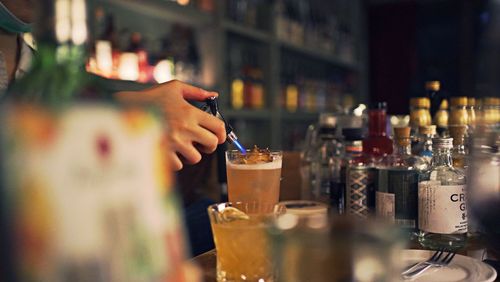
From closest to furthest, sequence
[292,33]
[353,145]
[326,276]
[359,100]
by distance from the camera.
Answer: [326,276] < [353,145] < [292,33] < [359,100]

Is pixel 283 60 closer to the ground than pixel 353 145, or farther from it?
farther from it

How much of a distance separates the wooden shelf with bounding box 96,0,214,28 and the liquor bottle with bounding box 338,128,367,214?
1366 millimetres

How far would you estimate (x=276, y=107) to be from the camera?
3320 millimetres

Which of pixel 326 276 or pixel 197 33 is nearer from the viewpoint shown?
pixel 326 276

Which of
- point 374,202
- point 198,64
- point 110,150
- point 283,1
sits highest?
point 283,1

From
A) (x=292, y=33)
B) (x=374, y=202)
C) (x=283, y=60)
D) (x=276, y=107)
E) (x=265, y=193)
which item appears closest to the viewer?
(x=265, y=193)

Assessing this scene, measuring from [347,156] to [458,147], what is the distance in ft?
0.91

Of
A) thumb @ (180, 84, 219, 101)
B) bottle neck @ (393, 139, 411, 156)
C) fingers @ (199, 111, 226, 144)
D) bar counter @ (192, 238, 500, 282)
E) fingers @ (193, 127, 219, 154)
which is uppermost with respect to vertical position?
thumb @ (180, 84, 219, 101)

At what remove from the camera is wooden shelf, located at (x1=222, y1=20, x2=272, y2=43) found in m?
2.80

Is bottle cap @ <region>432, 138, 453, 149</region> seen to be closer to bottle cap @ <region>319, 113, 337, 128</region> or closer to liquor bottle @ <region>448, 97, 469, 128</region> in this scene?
liquor bottle @ <region>448, 97, 469, 128</region>

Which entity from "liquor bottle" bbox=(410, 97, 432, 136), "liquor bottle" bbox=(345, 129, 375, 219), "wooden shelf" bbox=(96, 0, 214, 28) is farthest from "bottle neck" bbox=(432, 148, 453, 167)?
"wooden shelf" bbox=(96, 0, 214, 28)

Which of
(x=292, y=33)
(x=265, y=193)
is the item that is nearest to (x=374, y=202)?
(x=265, y=193)

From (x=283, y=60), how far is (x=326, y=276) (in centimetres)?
351

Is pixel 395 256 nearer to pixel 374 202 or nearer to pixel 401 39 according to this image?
pixel 374 202
